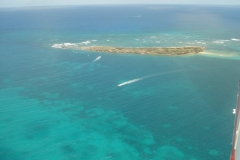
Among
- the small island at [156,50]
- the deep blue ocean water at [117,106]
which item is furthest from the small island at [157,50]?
the deep blue ocean water at [117,106]

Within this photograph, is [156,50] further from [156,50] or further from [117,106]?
[117,106]

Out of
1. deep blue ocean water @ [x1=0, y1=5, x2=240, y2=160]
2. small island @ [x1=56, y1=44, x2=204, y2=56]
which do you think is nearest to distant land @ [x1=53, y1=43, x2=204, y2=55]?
small island @ [x1=56, y1=44, x2=204, y2=56]

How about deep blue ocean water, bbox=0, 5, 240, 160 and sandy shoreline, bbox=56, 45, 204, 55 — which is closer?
deep blue ocean water, bbox=0, 5, 240, 160

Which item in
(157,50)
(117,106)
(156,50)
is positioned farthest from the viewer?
(156,50)

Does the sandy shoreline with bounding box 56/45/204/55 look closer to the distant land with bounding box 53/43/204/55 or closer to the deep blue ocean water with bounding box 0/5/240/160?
the distant land with bounding box 53/43/204/55

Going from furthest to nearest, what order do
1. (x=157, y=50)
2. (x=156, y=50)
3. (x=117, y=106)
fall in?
(x=156, y=50)
(x=157, y=50)
(x=117, y=106)

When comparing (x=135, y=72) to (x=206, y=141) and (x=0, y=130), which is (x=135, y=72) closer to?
(x=206, y=141)

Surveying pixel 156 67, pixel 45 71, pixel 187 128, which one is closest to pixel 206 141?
pixel 187 128

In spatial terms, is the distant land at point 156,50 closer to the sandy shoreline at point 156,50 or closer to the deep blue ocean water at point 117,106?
the sandy shoreline at point 156,50

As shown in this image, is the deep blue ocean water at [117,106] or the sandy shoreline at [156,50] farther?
the sandy shoreline at [156,50]

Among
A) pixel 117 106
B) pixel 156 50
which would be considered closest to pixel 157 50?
pixel 156 50

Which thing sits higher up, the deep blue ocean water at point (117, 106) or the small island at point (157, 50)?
the small island at point (157, 50)
